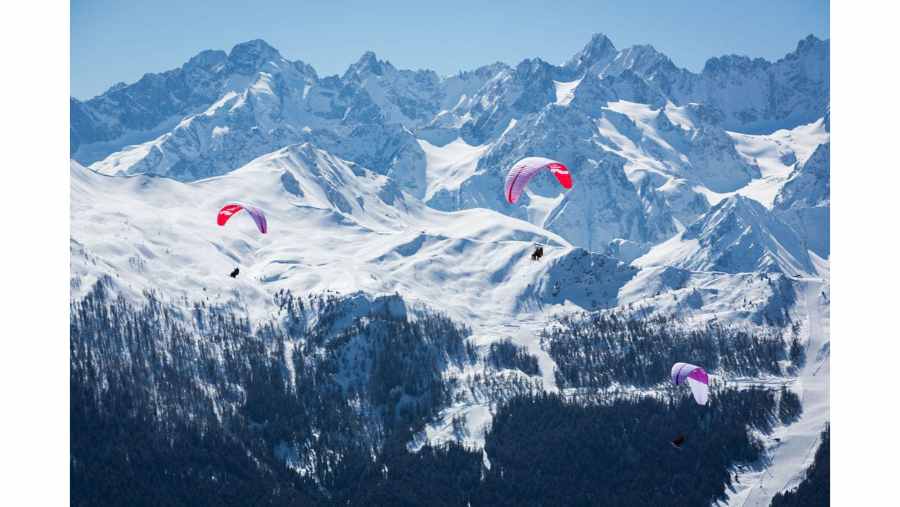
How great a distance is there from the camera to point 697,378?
19725 centimetres

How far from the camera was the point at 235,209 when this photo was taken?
194 m

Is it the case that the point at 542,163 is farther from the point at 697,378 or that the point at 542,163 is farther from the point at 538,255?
the point at 697,378

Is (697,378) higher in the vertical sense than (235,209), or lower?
lower
